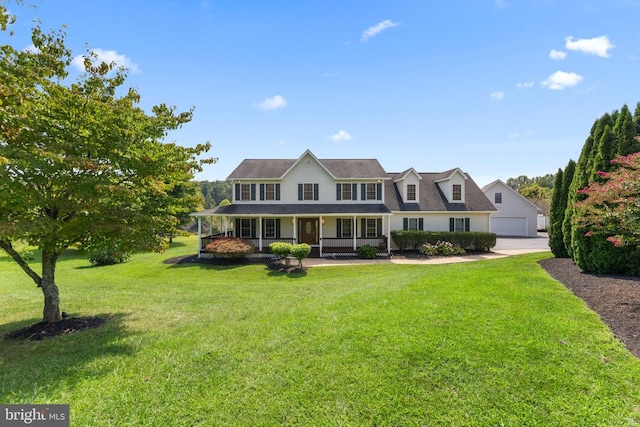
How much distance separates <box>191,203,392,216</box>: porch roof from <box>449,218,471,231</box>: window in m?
6.12

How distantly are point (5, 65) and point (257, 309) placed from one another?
7009 mm

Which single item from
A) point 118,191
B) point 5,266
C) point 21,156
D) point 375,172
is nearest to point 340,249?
point 375,172

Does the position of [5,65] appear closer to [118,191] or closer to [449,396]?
[118,191]

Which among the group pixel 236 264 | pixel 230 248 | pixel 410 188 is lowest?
pixel 236 264

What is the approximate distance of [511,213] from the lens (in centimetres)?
3366

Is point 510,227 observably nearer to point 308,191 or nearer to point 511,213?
point 511,213

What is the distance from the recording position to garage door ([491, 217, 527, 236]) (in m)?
33.5

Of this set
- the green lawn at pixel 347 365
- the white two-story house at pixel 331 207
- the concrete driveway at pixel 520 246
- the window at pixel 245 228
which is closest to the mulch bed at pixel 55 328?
the green lawn at pixel 347 365

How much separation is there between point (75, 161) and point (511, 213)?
38.3m

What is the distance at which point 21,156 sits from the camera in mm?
4836

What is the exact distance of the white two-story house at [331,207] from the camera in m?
20.6

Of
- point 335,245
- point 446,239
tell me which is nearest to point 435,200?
point 446,239

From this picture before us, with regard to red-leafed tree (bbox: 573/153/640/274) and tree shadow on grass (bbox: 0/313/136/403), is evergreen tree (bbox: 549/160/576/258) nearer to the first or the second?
red-leafed tree (bbox: 573/153/640/274)

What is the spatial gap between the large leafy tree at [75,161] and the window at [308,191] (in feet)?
48.3
